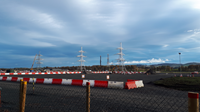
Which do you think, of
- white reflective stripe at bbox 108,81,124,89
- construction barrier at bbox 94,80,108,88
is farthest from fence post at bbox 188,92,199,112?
construction barrier at bbox 94,80,108,88

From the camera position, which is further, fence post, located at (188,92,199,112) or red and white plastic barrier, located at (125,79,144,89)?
red and white plastic barrier, located at (125,79,144,89)

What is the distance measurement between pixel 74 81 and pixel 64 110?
10897 mm

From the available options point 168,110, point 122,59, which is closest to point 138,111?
point 168,110

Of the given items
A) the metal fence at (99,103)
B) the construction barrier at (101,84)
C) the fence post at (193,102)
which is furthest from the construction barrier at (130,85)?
the fence post at (193,102)

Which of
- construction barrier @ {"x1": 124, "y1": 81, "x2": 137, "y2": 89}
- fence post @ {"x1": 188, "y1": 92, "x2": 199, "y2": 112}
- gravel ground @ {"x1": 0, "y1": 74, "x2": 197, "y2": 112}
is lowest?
gravel ground @ {"x1": 0, "y1": 74, "x2": 197, "y2": 112}

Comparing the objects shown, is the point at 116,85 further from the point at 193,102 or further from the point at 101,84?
the point at 193,102

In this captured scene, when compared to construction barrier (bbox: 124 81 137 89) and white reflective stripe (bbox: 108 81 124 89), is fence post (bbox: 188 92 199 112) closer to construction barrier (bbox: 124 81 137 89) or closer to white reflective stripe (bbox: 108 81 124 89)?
construction barrier (bbox: 124 81 137 89)

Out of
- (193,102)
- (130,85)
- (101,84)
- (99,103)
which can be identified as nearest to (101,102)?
(99,103)

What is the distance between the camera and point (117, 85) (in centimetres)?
1448

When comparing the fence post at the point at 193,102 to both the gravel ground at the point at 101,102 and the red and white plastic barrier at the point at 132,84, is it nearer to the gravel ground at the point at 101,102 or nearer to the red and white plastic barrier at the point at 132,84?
the gravel ground at the point at 101,102

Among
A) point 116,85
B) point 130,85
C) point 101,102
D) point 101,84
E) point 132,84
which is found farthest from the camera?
point 101,84

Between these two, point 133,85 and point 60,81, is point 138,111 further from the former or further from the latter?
point 60,81

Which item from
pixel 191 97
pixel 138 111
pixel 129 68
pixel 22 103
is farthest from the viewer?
pixel 129 68

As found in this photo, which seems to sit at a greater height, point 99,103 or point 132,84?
point 132,84
